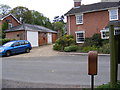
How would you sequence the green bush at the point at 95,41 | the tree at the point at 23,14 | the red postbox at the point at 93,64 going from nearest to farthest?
1. the red postbox at the point at 93,64
2. the green bush at the point at 95,41
3. the tree at the point at 23,14

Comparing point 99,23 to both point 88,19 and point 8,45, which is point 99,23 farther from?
point 8,45

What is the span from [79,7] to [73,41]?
256 inches

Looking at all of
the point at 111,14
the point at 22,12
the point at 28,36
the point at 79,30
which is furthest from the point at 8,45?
the point at 22,12

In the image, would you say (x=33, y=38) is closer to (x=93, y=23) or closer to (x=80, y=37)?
(x=80, y=37)

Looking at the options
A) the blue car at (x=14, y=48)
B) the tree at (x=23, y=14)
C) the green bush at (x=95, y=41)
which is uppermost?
the tree at (x=23, y=14)

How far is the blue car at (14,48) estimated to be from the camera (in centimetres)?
1497

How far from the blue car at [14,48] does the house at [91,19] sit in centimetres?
785

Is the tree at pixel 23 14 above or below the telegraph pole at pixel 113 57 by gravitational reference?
above

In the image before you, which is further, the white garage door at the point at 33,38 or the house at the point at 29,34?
the white garage door at the point at 33,38

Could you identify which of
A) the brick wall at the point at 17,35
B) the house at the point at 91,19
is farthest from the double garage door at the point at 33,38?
the house at the point at 91,19

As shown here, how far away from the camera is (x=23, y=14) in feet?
140

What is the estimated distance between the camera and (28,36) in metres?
23.3

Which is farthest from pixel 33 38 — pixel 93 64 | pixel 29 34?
pixel 93 64

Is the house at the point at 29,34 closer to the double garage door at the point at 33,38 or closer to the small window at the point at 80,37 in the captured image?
the double garage door at the point at 33,38
